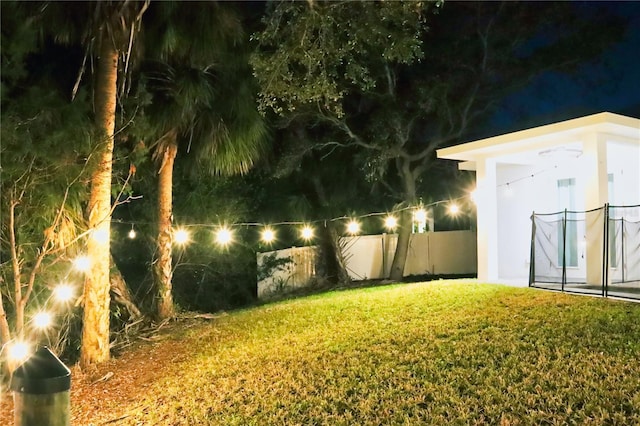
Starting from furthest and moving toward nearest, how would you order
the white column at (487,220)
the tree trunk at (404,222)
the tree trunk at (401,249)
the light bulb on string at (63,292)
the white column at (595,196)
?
1. the tree trunk at (401,249)
2. the tree trunk at (404,222)
3. the white column at (487,220)
4. the white column at (595,196)
5. the light bulb on string at (63,292)

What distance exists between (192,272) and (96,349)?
803cm

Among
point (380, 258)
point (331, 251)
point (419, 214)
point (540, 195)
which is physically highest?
point (540, 195)

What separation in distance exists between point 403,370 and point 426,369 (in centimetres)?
27

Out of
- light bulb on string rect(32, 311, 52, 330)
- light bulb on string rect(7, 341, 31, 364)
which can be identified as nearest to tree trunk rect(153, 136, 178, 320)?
light bulb on string rect(32, 311, 52, 330)

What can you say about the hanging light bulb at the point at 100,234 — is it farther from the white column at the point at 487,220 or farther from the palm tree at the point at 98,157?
the white column at the point at 487,220

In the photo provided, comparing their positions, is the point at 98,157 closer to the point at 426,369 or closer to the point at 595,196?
the point at 426,369

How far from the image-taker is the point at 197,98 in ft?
36.7

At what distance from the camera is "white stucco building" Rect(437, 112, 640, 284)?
1101 centimetres

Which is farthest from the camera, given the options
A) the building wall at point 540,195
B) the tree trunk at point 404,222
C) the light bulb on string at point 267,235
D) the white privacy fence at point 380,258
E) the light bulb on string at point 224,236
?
the white privacy fence at point 380,258

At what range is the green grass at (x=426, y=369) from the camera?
5703 millimetres

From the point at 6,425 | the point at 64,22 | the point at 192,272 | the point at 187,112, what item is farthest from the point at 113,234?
the point at 6,425

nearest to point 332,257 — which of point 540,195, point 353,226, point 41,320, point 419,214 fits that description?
point 353,226

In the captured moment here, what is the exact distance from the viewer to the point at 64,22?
9.65 metres

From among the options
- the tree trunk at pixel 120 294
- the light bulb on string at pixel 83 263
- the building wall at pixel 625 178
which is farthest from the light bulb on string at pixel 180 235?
the building wall at pixel 625 178
